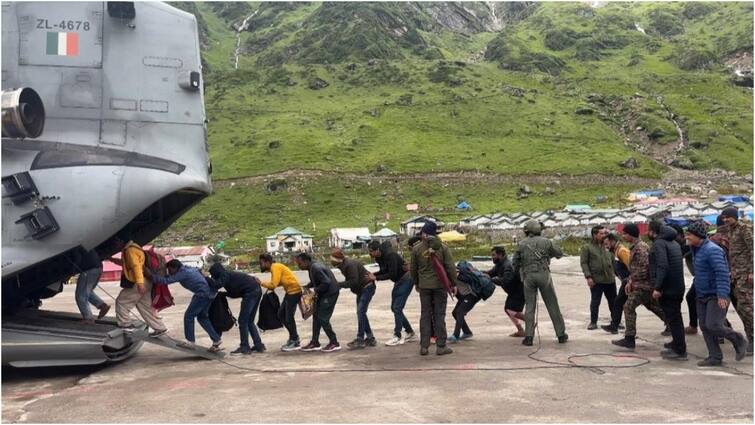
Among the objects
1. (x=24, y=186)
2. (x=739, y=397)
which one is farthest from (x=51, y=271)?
(x=739, y=397)

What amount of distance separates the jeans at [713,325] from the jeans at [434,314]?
3.32 meters

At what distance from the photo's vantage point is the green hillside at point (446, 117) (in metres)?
79.8

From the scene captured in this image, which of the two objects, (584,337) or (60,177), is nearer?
(60,177)

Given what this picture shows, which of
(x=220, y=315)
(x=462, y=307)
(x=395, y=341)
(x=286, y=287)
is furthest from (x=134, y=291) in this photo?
(x=462, y=307)

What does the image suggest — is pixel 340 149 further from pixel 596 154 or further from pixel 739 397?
pixel 739 397

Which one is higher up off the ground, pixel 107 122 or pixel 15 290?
pixel 107 122

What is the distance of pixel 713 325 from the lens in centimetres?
773

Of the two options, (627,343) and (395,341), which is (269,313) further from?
(627,343)

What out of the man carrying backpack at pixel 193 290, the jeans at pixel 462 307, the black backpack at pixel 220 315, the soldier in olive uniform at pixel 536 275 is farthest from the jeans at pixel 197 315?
the soldier in olive uniform at pixel 536 275

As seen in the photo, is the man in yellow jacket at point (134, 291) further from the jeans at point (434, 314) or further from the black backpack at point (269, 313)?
the jeans at point (434, 314)

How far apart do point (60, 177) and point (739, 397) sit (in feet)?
28.8

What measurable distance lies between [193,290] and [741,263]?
7528 mm

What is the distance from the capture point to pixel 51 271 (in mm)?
9523

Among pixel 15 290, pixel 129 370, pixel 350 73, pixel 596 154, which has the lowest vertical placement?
pixel 129 370
